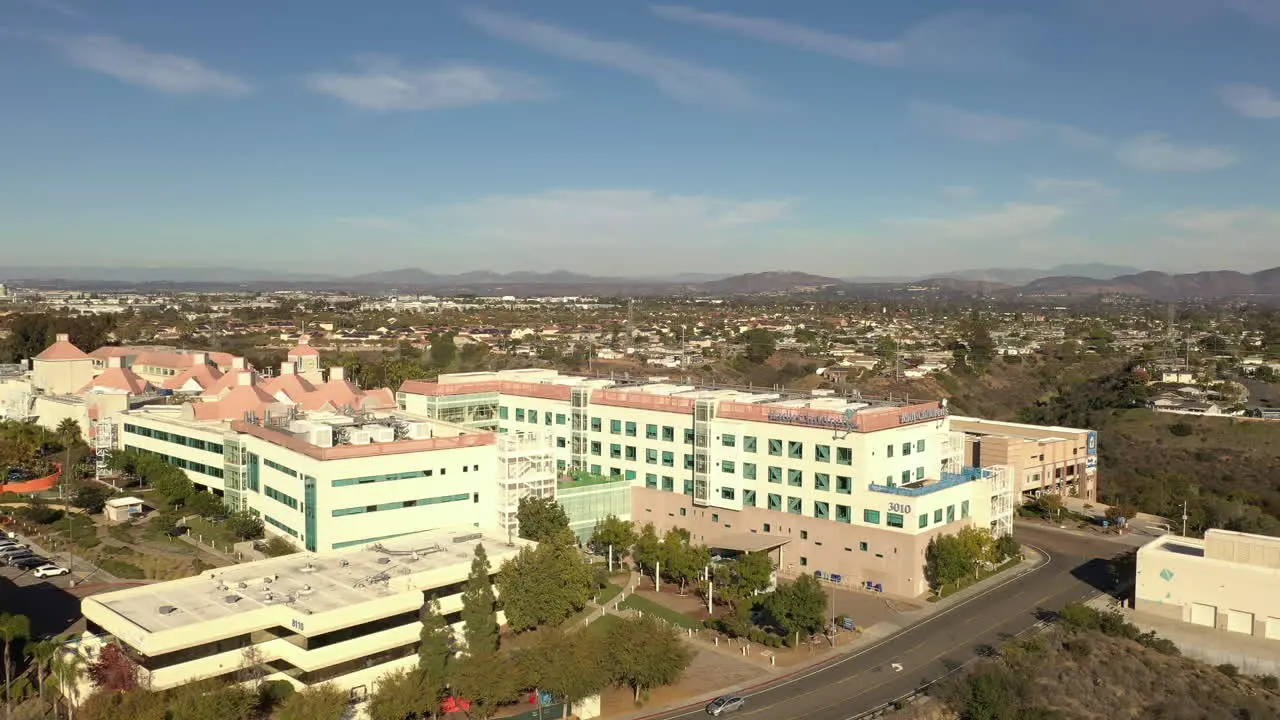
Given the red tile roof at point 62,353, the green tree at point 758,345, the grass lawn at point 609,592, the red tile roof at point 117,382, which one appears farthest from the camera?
the green tree at point 758,345

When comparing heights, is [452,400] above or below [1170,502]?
above

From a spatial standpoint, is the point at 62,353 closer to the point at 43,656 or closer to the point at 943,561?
the point at 43,656

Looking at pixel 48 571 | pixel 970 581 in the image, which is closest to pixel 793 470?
pixel 970 581

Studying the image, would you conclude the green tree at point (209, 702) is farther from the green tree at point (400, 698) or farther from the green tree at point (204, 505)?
the green tree at point (204, 505)

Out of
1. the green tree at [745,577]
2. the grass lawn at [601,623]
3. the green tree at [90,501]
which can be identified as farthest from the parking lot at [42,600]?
the green tree at [745,577]

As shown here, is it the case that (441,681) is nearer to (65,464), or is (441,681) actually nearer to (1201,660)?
(1201,660)

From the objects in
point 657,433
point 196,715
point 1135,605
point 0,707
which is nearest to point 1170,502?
point 1135,605
